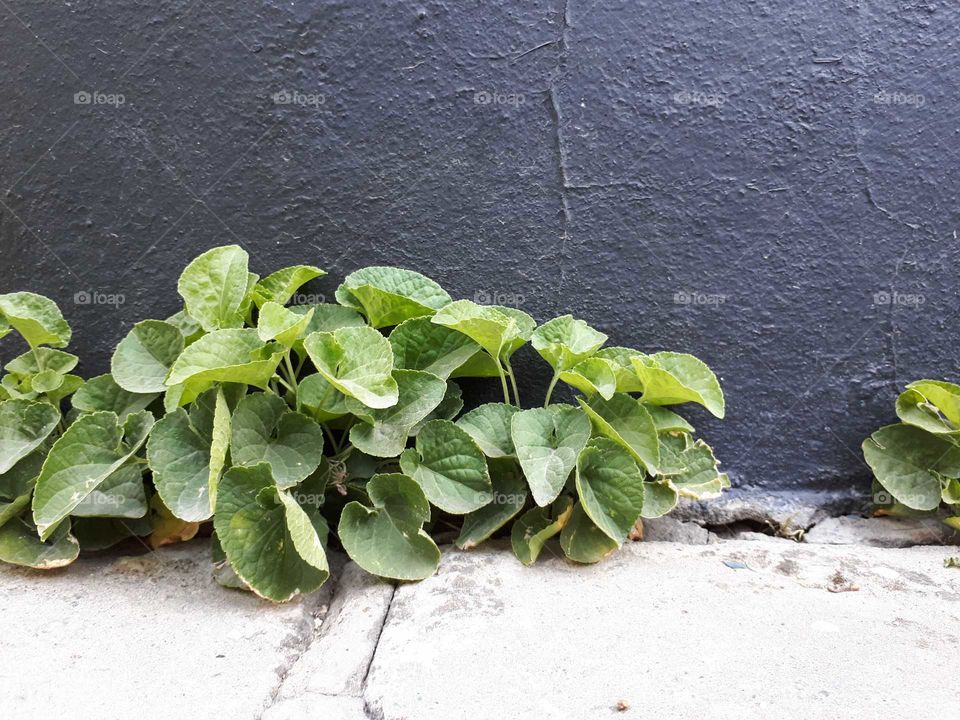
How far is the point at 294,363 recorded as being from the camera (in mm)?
2160

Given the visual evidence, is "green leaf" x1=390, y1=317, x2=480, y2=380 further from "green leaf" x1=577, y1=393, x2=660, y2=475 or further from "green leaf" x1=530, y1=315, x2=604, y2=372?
"green leaf" x1=577, y1=393, x2=660, y2=475

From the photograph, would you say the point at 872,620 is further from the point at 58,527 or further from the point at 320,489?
the point at 58,527

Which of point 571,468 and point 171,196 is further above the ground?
point 171,196

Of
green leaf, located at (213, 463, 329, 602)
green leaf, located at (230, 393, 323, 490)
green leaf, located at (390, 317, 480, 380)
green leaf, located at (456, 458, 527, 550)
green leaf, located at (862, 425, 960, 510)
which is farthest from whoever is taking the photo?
green leaf, located at (862, 425, 960, 510)

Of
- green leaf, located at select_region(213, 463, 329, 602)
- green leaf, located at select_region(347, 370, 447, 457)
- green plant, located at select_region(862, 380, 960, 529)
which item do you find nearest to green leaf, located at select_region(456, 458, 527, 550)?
green leaf, located at select_region(347, 370, 447, 457)

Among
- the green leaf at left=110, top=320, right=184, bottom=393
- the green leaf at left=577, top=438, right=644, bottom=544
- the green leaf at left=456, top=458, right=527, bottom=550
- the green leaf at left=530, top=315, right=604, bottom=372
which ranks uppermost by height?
the green leaf at left=110, top=320, right=184, bottom=393

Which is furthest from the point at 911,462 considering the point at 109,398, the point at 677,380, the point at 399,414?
the point at 109,398

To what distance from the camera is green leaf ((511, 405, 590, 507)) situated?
1640 mm

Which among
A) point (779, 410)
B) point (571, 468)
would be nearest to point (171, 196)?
point (571, 468)

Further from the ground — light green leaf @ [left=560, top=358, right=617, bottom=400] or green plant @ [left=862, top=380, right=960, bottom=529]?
light green leaf @ [left=560, top=358, right=617, bottom=400]

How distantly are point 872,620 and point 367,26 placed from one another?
1957mm

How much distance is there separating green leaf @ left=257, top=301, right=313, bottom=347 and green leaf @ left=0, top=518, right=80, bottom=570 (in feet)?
2.39

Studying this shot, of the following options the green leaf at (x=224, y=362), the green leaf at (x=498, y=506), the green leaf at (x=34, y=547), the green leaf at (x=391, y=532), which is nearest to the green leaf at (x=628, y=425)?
the green leaf at (x=498, y=506)

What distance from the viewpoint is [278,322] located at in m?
1.63
